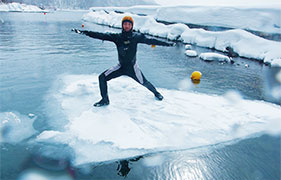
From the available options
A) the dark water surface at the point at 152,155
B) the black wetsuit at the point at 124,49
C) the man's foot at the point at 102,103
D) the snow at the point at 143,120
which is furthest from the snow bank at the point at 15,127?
the black wetsuit at the point at 124,49

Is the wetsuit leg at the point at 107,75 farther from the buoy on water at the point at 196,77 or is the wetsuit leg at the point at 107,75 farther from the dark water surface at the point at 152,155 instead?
the buoy on water at the point at 196,77

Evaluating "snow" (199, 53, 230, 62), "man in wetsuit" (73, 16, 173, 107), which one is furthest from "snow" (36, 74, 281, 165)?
"snow" (199, 53, 230, 62)

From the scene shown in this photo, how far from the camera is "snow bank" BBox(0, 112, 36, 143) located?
9.67ft

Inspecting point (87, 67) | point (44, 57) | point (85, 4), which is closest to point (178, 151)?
point (87, 67)

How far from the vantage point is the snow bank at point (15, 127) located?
2.95m

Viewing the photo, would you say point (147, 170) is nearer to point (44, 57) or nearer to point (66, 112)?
point (66, 112)

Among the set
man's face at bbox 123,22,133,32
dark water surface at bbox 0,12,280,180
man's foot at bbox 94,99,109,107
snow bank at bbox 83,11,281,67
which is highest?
man's face at bbox 123,22,133,32

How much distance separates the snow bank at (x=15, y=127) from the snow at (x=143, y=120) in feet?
0.95

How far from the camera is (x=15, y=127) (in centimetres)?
321

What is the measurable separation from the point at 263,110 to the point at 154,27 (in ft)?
48.9

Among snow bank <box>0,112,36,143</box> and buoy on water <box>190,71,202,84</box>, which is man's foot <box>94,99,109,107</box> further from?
buoy on water <box>190,71,202,84</box>

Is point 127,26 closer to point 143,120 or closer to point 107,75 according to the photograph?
point 107,75

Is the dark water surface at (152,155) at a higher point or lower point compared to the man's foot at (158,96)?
lower

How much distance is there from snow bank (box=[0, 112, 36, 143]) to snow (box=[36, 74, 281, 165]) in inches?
11.4
